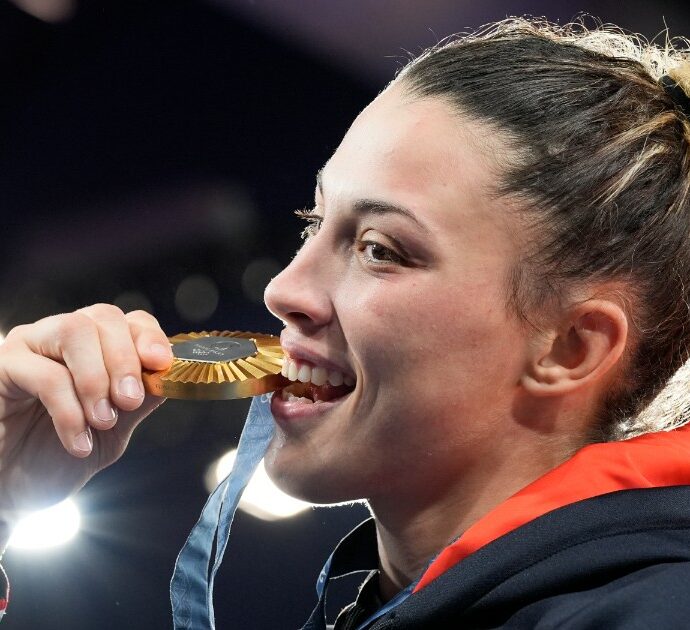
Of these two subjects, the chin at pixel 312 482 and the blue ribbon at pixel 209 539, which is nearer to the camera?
the chin at pixel 312 482

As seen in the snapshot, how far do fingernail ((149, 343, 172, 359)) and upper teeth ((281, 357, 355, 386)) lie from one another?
20 centimetres

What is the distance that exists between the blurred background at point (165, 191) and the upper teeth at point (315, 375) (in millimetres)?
1527

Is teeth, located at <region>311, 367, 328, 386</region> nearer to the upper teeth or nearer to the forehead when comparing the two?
the upper teeth

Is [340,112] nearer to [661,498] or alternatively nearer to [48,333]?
[48,333]

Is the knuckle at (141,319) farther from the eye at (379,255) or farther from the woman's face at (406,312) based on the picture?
the eye at (379,255)

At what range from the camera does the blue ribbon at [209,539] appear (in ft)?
5.15

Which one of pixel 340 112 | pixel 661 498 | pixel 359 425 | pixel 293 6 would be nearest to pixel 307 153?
pixel 340 112

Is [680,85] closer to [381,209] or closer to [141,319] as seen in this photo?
[381,209]

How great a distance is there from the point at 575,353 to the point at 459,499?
0.99 ft

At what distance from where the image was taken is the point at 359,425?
129cm

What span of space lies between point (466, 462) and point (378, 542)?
1.21 feet

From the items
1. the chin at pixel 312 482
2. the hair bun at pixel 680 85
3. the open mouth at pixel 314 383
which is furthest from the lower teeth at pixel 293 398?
the hair bun at pixel 680 85

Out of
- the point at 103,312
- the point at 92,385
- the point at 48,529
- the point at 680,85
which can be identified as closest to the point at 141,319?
the point at 103,312

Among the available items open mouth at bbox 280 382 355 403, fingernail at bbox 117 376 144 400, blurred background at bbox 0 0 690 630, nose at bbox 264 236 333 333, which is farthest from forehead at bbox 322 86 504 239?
blurred background at bbox 0 0 690 630
